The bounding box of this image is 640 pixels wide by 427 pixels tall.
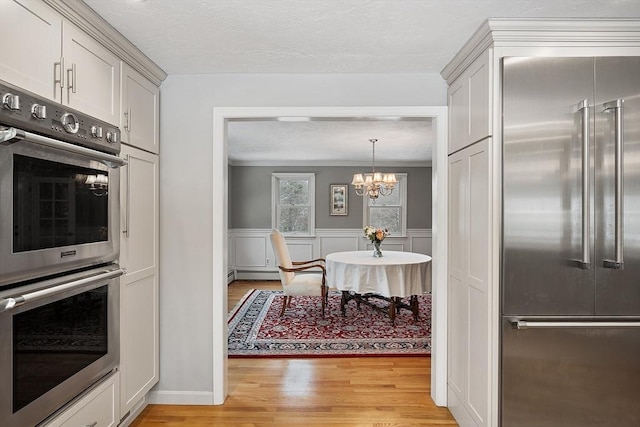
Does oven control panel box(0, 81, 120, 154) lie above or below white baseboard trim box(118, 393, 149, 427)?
above

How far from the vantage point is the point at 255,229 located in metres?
7.89

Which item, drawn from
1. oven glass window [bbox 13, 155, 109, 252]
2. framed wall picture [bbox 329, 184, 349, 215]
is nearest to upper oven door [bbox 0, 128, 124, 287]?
oven glass window [bbox 13, 155, 109, 252]

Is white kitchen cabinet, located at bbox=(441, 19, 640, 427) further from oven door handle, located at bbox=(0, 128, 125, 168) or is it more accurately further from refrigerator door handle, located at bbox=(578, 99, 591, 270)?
oven door handle, located at bbox=(0, 128, 125, 168)

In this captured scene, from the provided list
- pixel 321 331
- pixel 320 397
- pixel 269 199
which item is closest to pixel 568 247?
pixel 320 397

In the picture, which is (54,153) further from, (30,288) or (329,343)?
(329,343)

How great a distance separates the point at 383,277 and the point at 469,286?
2.29m

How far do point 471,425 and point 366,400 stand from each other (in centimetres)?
81

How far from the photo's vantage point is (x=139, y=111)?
8.23ft

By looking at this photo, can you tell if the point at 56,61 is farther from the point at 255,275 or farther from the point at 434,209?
the point at 255,275

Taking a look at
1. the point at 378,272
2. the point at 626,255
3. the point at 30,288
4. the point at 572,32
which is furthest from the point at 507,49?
the point at 378,272

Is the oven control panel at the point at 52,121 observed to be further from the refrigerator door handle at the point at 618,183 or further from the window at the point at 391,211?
the window at the point at 391,211

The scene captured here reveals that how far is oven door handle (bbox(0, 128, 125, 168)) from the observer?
4.35ft

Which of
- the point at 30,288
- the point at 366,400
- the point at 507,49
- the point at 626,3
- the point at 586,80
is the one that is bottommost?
the point at 366,400

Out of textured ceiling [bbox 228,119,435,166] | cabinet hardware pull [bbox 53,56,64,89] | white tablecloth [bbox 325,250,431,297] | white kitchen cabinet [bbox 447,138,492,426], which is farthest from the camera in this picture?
textured ceiling [bbox 228,119,435,166]
